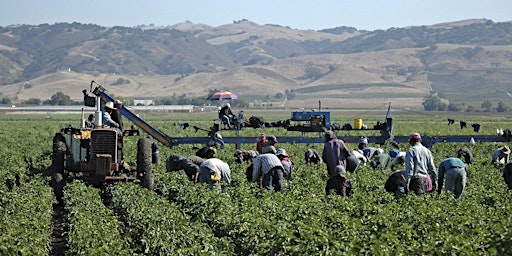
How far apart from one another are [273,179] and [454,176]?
3.46 meters

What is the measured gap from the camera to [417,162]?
1602 cm

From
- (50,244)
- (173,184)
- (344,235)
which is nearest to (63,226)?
(50,244)

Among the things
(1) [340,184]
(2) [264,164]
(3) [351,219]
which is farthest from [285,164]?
(3) [351,219]

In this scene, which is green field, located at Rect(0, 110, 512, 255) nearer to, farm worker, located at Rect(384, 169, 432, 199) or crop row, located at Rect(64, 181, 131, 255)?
crop row, located at Rect(64, 181, 131, 255)

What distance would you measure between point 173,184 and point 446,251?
398 inches

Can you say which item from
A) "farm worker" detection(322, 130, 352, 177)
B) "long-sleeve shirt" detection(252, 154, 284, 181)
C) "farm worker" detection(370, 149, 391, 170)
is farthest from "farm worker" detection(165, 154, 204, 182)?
"farm worker" detection(370, 149, 391, 170)

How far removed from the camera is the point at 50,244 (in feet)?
50.6

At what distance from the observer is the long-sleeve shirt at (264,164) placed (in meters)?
17.7

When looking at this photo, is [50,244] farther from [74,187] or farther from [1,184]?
[1,184]

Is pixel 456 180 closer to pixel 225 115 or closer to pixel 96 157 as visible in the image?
pixel 96 157

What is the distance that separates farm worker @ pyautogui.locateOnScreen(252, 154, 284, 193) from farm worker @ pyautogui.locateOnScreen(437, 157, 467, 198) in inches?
120

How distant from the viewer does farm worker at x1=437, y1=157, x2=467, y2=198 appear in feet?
54.8

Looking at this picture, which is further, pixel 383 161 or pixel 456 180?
pixel 383 161

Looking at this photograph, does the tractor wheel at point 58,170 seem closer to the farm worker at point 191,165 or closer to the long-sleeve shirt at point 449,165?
the farm worker at point 191,165
